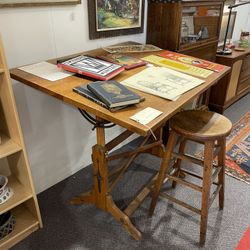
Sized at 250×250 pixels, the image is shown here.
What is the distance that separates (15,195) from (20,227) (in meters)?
0.24

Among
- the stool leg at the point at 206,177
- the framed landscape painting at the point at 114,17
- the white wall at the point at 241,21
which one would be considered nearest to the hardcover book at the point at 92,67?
the framed landscape painting at the point at 114,17

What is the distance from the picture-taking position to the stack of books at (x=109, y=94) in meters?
1.01

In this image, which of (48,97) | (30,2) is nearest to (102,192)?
(48,97)

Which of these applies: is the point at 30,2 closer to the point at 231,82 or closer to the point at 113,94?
the point at 113,94

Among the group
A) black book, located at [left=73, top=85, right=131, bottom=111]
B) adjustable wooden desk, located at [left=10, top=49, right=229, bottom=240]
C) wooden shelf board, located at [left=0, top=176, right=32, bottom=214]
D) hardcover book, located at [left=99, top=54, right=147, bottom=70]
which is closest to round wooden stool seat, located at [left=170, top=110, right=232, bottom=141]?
adjustable wooden desk, located at [left=10, top=49, right=229, bottom=240]

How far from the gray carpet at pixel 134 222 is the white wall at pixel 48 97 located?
218mm

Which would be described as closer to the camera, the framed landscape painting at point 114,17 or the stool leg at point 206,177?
the stool leg at point 206,177

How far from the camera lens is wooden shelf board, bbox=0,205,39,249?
1.48m

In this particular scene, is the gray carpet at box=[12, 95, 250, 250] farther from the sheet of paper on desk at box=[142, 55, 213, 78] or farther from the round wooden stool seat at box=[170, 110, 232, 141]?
the sheet of paper on desk at box=[142, 55, 213, 78]

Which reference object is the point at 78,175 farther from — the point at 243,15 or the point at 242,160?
the point at 243,15

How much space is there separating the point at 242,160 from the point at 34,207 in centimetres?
179

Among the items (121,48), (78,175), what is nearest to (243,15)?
(121,48)

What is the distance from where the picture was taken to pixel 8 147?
1324mm

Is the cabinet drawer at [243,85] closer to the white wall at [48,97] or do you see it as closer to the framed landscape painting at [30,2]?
the white wall at [48,97]
